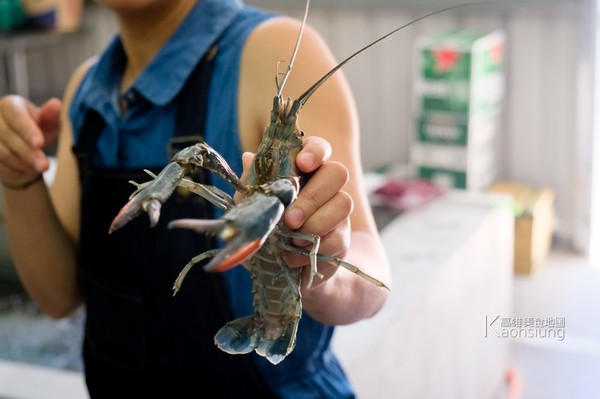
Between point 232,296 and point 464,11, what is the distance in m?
1.89

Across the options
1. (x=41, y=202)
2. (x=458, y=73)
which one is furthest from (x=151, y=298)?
(x=458, y=73)

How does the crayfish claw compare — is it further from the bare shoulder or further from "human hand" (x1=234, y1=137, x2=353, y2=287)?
the bare shoulder

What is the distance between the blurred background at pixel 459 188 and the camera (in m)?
1.02

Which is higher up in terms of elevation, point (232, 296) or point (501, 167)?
point (232, 296)

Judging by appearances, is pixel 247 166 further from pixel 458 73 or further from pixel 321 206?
pixel 458 73

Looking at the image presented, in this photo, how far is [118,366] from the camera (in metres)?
0.91

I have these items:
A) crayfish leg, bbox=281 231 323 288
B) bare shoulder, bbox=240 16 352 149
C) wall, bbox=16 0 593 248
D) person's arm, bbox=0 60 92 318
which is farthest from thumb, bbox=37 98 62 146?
wall, bbox=16 0 593 248

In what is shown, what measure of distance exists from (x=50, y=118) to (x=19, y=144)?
0.34 ft

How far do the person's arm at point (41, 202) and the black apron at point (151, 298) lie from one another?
0.04 meters

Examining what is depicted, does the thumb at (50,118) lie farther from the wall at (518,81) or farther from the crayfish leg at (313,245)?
the wall at (518,81)

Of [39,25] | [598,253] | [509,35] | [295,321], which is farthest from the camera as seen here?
[39,25]

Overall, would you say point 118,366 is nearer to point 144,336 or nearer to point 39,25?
point 144,336

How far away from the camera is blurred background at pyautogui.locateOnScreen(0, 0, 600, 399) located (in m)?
1.02

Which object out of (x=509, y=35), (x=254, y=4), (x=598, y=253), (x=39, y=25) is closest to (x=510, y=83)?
(x=509, y=35)
